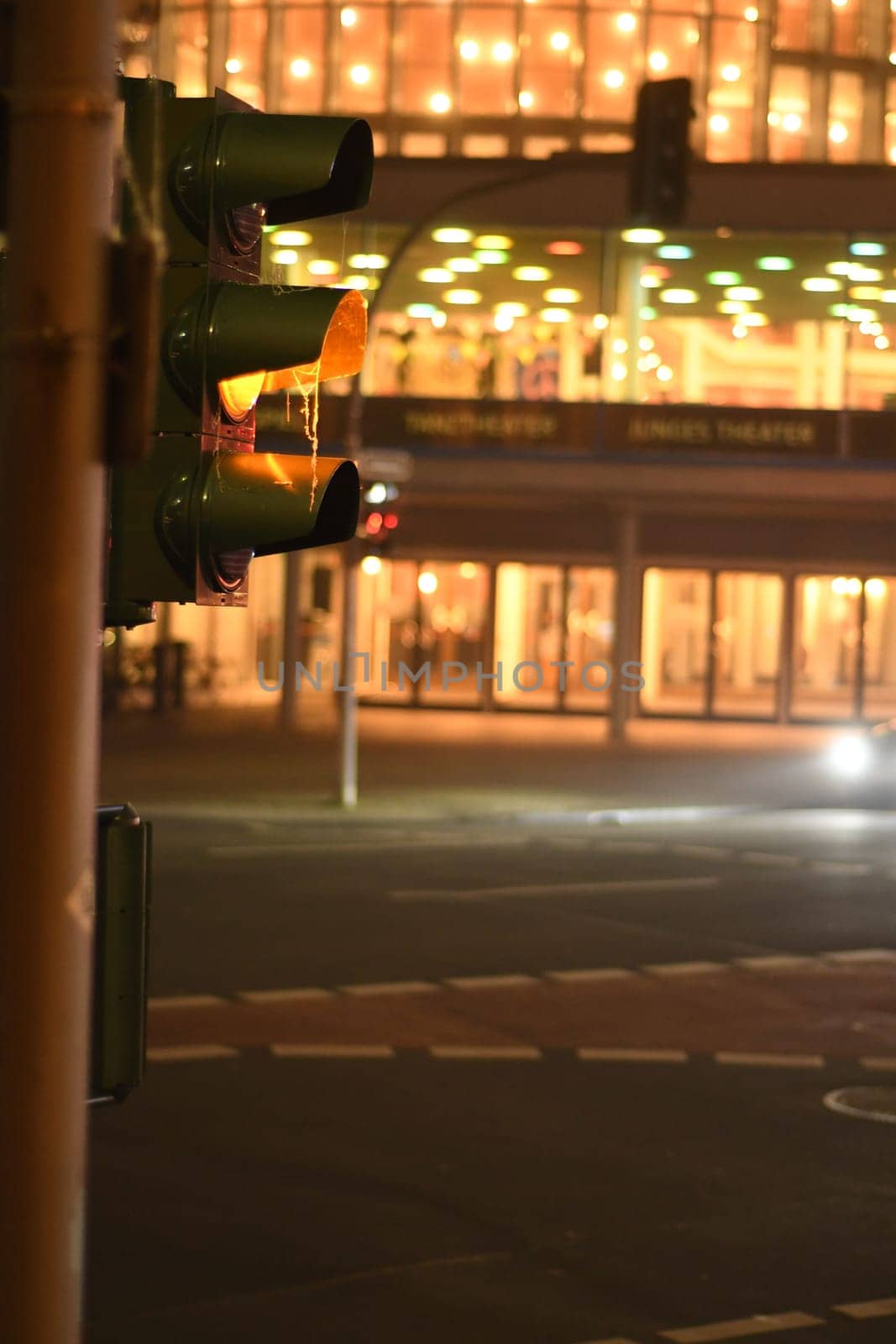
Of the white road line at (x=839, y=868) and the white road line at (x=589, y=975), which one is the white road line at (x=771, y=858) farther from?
the white road line at (x=589, y=975)

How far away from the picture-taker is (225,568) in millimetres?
4035

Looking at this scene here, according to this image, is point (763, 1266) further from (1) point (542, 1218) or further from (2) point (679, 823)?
(2) point (679, 823)

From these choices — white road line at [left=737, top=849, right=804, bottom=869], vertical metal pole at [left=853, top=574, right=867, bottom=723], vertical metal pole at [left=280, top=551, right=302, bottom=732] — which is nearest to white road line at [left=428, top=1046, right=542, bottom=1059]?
white road line at [left=737, top=849, right=804, bottom=869]

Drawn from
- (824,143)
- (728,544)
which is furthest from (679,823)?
(824,143)

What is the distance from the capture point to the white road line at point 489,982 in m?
11.8

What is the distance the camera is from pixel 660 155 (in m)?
19.3

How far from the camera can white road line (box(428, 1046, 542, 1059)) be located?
390 inches

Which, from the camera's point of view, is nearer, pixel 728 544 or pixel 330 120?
pixel 330 120

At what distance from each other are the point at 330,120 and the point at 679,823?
734 inches

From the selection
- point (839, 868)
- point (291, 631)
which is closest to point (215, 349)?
point (839, 868)

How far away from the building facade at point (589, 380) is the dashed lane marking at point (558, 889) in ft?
45.7

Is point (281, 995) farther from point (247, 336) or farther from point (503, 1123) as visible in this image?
point (247, 336)

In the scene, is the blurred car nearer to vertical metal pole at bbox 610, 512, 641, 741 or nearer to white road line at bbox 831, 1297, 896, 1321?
vertical metal pole at bbox 610, 512, 641, 741

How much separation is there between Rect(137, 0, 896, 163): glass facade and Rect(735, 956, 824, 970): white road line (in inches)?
1373
